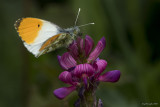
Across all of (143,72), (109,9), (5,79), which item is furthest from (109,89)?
(5,79)

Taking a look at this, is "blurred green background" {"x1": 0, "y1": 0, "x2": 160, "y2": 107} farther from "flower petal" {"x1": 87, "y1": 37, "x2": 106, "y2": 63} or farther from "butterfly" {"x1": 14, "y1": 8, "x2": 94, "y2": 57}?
"flower petal" {"x1": 87, "y1": 37, "x2": 106, "y2": 63}

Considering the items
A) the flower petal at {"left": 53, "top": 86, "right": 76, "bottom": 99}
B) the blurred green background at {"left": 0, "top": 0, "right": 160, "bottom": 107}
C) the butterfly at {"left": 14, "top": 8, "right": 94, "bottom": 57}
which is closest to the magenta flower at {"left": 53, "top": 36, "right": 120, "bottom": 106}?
the flower petal at {"left": 53, "top": 86, "right": 76, "bottom": 99}

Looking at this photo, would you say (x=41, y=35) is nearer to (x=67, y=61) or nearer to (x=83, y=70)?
(x=67, y=61)

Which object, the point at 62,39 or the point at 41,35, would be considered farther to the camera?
the point at 41,35

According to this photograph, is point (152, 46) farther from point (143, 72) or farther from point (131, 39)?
point (143, 72)

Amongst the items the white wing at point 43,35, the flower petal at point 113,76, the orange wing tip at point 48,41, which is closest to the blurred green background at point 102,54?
the white wing at point 43,35

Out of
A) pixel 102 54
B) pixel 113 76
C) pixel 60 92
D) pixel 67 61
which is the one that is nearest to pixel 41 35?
pixel 67 61
